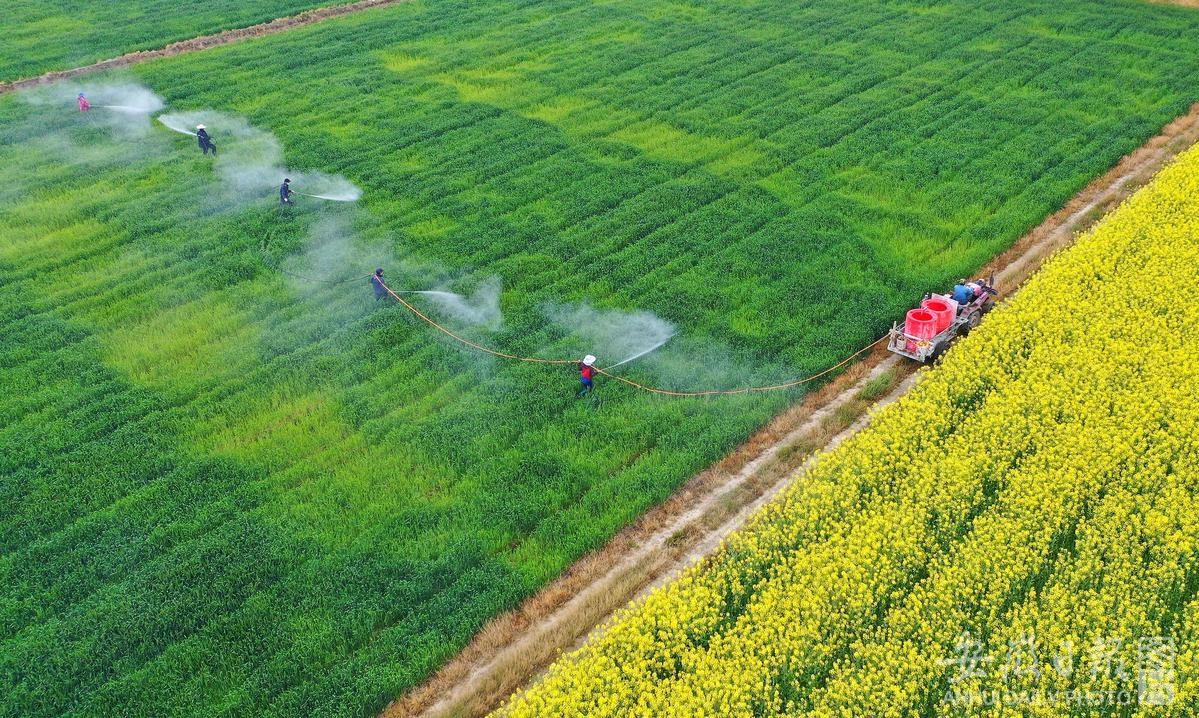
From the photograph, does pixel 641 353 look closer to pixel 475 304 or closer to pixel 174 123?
pixel 475 304

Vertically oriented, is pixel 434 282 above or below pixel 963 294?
below

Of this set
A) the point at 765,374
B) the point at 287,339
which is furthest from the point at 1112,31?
the point at 287,339

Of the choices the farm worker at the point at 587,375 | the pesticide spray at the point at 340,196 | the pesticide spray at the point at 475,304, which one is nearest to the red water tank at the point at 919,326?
the farm worker at the point at 587,375

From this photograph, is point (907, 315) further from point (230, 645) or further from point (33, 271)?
point (33, 271)

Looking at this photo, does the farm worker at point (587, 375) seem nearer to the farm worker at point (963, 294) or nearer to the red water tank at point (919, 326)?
the red water tank at point (919, 326)

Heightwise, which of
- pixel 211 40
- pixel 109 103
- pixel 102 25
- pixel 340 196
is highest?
pixel 102 25

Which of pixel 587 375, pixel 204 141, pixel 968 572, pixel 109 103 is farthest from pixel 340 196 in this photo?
pixel 968 572
